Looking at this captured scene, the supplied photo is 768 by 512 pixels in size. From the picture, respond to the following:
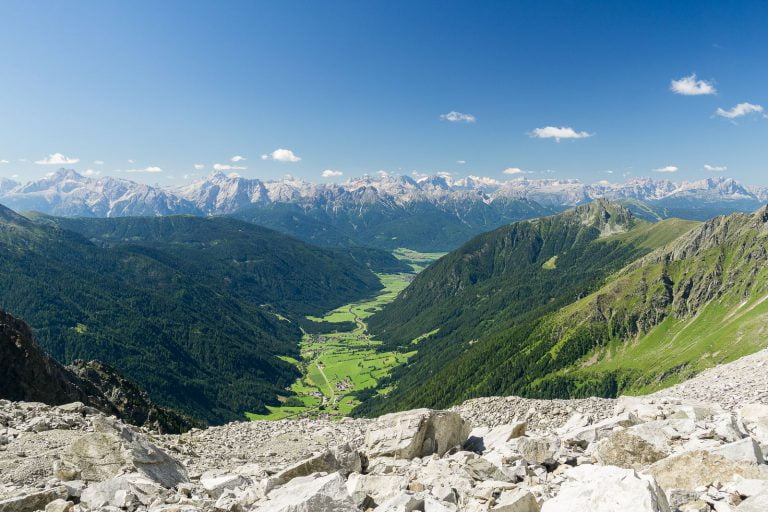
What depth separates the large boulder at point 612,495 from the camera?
1324 centimetres

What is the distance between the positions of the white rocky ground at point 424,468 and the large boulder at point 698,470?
40mm

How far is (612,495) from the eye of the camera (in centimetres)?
1388

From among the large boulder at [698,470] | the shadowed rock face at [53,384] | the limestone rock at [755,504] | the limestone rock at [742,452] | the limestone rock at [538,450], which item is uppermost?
the limestone rock at [755,504]

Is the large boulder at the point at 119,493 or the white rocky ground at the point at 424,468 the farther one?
the large boulder at the point at 119,493

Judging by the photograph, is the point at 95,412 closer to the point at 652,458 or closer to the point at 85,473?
the point at 85,473

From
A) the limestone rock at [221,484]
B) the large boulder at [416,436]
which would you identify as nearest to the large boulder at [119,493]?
the limestone rock at [221,484]

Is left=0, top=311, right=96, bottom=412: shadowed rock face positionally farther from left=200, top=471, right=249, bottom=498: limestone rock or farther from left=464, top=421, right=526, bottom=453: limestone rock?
left=464, top=421, right=526, bottom=453: limestone rock

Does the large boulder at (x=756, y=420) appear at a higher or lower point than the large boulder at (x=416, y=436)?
higher

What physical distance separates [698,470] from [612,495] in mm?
5819

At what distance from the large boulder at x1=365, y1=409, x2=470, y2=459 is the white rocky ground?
0.08 metres

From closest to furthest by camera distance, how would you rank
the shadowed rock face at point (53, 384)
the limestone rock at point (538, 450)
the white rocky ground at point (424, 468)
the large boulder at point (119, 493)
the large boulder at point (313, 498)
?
the white rocky ground at point (424, 468) → the large boulder at point (313, 498) → the large boulder at point (119, 493) → the limestone rock at point (538, 450) → the shadowed rock face at point (53, 384)

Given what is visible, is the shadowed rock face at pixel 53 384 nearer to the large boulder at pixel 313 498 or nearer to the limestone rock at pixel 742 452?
the large boulder at pixel 313 498

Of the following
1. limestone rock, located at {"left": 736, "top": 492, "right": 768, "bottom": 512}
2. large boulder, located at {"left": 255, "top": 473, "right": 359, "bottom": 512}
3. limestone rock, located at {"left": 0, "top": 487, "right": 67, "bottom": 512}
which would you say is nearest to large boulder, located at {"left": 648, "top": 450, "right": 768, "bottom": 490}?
limestone rock, located at {"left": 736, "top": 492, "right": 768, "bottom": 512}

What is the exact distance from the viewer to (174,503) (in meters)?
18.9
